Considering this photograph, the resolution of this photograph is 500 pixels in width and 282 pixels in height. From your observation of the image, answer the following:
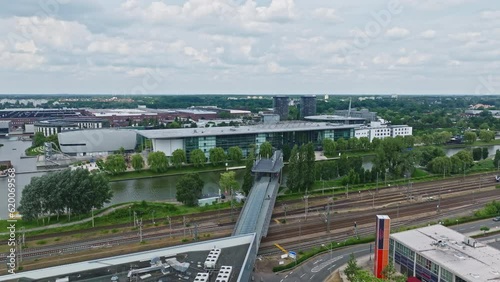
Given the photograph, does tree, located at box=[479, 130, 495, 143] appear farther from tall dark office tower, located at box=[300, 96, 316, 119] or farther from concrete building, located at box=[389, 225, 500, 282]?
concrete building, located at box=[389, 225, 500, 282]

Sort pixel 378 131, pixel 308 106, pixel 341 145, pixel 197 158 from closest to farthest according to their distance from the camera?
pixel 197 158
pixel 341 145
pixel 378 131
pixel 308 106

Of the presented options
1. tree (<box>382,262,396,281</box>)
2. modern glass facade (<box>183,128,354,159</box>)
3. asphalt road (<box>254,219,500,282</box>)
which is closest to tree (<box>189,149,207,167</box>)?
modern glass facade (<box>183,128,354,159</box>)

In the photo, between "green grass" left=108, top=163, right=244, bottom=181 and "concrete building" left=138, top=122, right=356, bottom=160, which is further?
"concrete building" left=138, top=122, right=356, bottom=160

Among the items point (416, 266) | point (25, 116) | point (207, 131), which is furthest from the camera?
point (25, 116)

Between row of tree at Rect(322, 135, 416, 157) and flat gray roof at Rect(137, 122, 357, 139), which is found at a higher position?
flat gray roof at Rect(137, 122, 357, 139)

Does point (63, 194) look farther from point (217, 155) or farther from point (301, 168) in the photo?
point (217, 155)

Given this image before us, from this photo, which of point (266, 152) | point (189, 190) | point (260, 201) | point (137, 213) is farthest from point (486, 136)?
point (137, 213)

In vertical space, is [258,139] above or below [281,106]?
below
